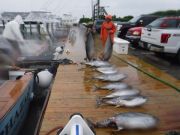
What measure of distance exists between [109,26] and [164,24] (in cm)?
255

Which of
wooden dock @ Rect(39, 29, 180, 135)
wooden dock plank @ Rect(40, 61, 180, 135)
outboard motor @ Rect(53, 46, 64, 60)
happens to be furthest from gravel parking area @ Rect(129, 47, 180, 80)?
outboard motor @ Rect(53, 46, 64, 60)

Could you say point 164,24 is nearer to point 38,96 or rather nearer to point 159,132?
point 38,96

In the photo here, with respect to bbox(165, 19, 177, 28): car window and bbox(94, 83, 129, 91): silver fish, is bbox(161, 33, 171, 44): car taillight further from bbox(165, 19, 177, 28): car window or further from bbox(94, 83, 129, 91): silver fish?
A: bbox(94, 83, 129, 91): silver fish

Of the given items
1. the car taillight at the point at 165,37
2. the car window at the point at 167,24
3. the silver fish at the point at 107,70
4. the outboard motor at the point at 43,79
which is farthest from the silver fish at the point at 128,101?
the car window at the point at 167,24

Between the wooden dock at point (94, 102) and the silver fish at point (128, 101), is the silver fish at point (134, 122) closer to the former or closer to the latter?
the wooden dock at point (94, 102)

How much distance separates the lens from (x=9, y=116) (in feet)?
18.0

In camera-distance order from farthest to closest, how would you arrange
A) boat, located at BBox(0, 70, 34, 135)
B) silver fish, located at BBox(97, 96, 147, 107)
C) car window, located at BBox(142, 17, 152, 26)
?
car window, located at BBox(142, 17, 152, 26) < boat, located at BBox(0, 70, 34, 135) < silver fish, located at BBox(97, 96, 147, 107)

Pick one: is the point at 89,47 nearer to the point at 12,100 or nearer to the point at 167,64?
the point at 167,64

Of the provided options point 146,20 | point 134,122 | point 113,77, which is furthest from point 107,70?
point 146,20

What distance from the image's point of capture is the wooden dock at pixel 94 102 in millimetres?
4637

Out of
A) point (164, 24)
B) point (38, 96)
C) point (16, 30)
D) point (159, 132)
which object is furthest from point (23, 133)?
point (164, 24)

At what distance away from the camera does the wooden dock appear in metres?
4.64

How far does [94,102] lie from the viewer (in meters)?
5.72

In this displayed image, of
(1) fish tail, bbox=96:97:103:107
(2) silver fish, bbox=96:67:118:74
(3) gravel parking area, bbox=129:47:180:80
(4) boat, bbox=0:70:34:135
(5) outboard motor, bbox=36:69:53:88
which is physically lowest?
(3) gravel parking area, bbox=129:47:180:80
